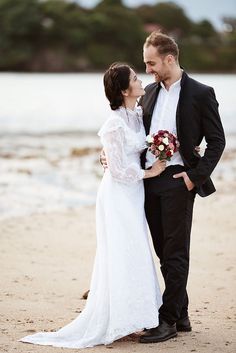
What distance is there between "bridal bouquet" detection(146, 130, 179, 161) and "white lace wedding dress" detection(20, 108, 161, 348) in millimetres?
176

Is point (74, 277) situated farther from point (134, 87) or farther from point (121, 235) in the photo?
point (134, 87)

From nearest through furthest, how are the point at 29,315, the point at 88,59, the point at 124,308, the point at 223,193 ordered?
the point at 124,308
the point at 29,315
the point at 223,193
the point at 88,59

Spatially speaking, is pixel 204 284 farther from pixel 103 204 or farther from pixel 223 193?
pixel 223 193

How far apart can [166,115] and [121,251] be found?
37.2 inches

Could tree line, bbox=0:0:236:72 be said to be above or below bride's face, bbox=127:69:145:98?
above

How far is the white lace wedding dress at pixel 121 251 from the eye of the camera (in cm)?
497

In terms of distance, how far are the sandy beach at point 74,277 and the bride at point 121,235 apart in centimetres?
16

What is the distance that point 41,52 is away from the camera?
305ft

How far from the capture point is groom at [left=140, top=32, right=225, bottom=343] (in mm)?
4992

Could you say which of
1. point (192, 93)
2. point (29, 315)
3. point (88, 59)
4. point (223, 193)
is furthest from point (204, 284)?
point (88, 59)

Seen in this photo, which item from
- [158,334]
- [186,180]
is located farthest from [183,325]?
[186,180]

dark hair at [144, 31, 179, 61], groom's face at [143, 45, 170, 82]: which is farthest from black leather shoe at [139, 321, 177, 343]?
dark hair at [144, 31, 179, 61]

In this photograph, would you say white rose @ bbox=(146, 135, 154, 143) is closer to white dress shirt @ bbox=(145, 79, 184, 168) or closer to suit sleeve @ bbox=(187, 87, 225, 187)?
white dress shirt @ bbox=(145, 79, 184, 168)

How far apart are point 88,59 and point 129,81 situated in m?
88.7
